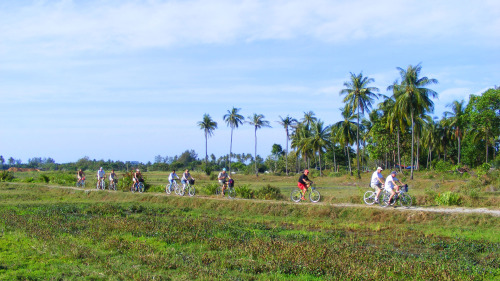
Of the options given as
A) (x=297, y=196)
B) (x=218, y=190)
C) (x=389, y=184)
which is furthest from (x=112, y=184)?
(x=389, y=184)

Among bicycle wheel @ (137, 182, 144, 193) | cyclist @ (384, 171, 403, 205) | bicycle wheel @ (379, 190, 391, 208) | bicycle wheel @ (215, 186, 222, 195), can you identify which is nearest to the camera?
cyclist @ (384, 171, 403, 205)

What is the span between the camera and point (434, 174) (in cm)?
4897

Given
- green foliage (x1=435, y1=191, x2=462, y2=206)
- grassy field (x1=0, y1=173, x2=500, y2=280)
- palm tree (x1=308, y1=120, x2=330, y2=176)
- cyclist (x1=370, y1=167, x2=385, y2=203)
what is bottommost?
grassy field (x1=0, y1=173, x2=500, y2=280)

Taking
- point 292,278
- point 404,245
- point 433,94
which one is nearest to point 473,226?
point 404,245

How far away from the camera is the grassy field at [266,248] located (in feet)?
26.1

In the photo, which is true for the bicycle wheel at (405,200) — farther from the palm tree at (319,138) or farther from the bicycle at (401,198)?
the palm tree at (319,138)

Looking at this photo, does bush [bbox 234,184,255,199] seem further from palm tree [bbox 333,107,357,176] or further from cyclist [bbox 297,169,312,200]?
palm tree [bbox 333,107,357,176]

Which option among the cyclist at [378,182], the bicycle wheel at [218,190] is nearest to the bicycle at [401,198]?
the cyclist at [378,182]

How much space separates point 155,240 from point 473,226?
10650 mm

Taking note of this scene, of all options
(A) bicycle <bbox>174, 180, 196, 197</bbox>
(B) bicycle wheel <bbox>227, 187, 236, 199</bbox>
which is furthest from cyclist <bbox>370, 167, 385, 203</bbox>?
(A) bicycle <bbox>174, 180, 196, 197</bbox>

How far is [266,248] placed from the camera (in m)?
9.89

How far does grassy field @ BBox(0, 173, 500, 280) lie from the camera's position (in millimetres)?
7961

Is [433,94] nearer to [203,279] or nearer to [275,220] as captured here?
[275,220]

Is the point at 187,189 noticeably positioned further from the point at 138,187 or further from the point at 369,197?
the point at 369,197
